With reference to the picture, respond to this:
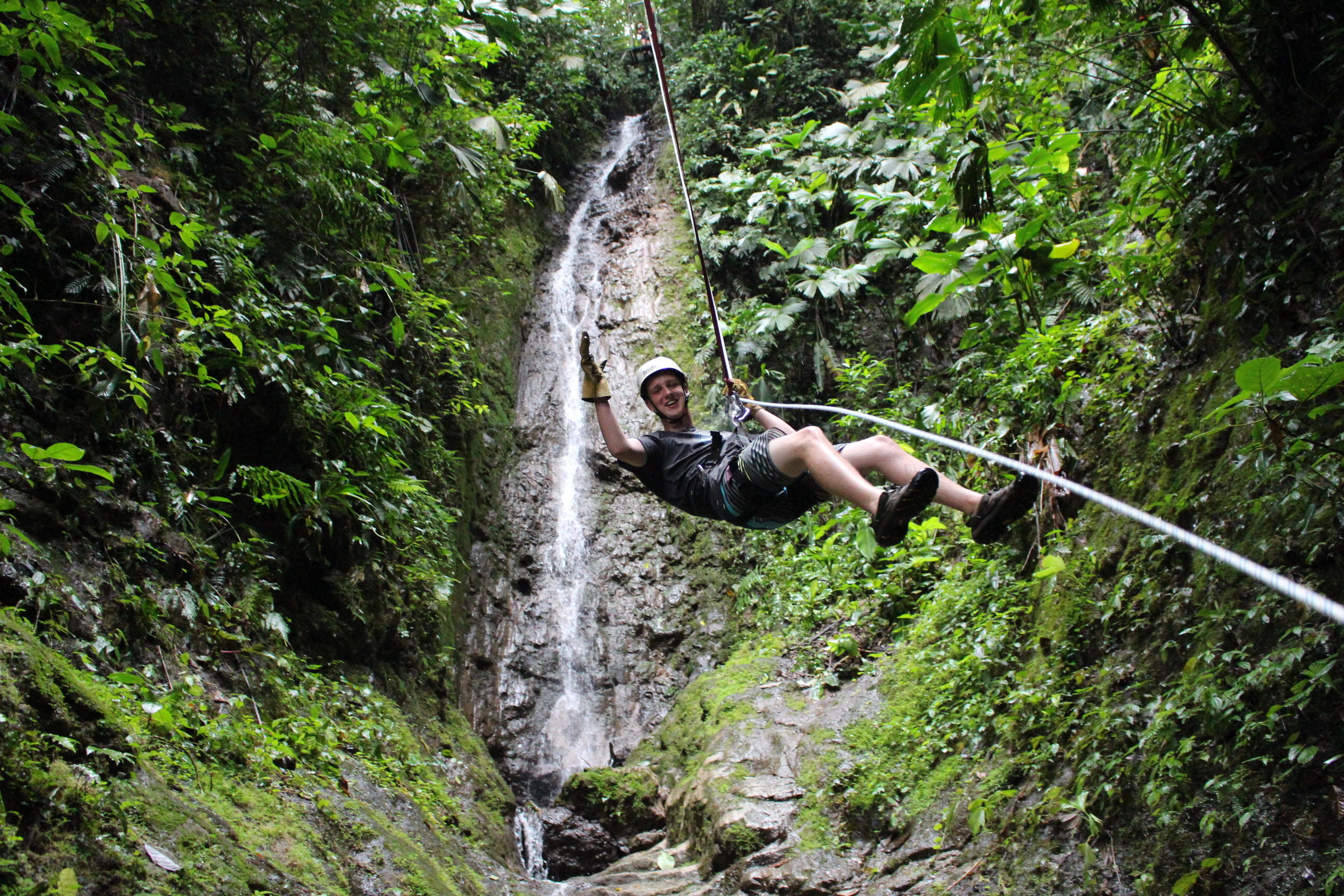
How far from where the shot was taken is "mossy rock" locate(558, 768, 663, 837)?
18.7 ft

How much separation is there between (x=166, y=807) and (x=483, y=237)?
7.85m

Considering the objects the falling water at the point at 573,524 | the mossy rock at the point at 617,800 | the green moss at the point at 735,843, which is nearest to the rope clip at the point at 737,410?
the green moss at the point at 735,843

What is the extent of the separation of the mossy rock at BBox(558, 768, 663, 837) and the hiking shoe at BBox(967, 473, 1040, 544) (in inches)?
152

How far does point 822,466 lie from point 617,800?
378 cm

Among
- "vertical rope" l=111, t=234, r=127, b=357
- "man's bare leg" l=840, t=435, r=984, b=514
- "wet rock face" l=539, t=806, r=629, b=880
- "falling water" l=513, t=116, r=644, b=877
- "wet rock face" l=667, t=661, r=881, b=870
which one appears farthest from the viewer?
"falling water" l=513, t=116, r=644, b=877

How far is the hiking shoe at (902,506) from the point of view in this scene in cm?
268

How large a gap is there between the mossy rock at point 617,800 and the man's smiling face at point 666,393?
3.10 m

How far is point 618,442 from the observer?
3975mm

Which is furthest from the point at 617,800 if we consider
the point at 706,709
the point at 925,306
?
the point at 925,306

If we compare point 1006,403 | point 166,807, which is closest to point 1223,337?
point 1006,403

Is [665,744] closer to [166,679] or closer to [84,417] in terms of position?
[166,679]

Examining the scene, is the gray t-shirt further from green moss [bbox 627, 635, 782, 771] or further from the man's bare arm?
green moss [bbox 627, 635, 782, 771]

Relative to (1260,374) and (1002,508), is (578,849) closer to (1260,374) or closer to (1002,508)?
(1002,508)

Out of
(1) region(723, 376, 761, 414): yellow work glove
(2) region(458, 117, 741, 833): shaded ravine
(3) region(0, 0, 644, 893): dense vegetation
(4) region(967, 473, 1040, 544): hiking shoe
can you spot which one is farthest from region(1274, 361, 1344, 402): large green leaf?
(2) region(458, 117, 741, 833): shaded ravine
